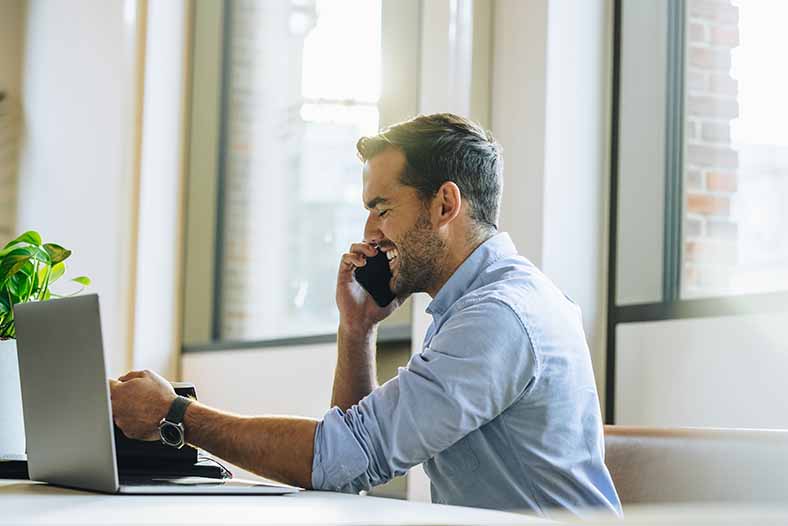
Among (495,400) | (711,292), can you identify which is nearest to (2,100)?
(711,292)


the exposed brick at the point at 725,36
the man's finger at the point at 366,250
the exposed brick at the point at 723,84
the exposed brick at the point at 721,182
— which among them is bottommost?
the man's finger at the point at 366,250

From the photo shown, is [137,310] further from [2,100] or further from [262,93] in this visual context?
[2,100]

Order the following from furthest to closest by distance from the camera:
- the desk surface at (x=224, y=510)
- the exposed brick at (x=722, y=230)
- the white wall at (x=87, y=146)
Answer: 1. the white wall at (x=87, y=146)
2. the exposed brick at (x=722, y=230)
3. the desk surface at (x=224, y=510)

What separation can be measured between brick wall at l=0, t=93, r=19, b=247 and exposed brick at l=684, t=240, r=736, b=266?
13.5ft

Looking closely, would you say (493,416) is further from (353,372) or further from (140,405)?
(353,372)

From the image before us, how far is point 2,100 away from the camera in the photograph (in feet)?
19.9

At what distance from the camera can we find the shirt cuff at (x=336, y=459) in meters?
1.58

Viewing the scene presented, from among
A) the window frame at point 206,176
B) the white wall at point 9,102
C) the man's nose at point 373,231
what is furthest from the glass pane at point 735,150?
the white wall at point 9,102

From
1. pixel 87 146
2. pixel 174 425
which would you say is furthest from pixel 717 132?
pixel 87 146

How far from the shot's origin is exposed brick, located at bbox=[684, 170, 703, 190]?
2.91 metres

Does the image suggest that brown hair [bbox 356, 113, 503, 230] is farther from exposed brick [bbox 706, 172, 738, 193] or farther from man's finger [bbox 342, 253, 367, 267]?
exposed brick [bbox 706, 172, 738, 193]

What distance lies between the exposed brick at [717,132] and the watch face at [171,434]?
5.82 ft

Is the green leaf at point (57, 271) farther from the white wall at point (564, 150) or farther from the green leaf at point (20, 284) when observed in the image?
the white wall at point (564, 150)

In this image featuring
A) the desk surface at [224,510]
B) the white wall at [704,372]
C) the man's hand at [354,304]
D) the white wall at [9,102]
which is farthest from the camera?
the white wall at [9,102]
